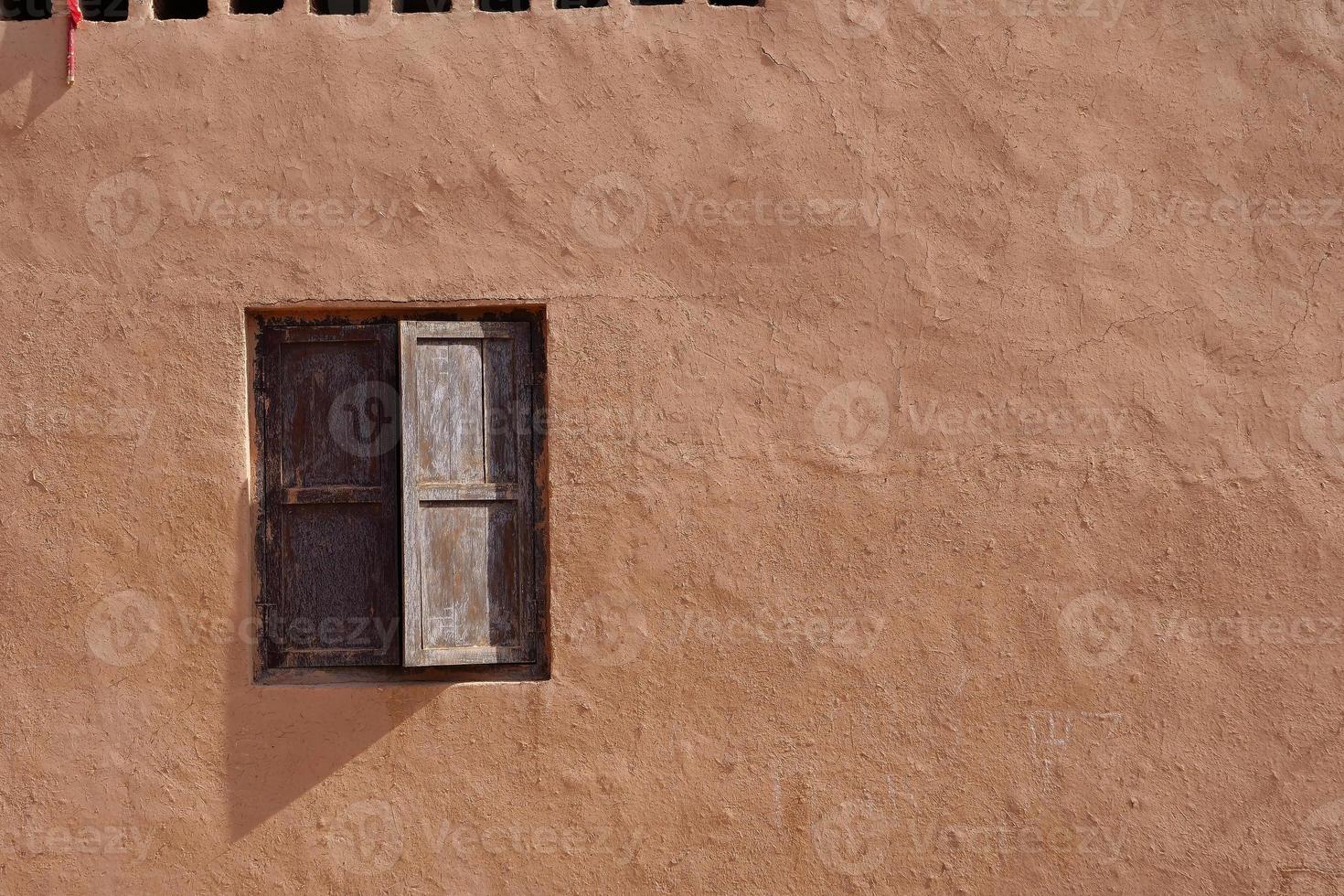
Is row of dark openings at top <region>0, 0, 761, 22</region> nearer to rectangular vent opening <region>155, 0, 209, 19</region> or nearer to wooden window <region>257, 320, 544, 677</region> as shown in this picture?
rectangular vent opening <region>155, 0, 209, 19</region>

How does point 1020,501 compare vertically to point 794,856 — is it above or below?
above

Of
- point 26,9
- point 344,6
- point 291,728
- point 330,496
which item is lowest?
point 291,728

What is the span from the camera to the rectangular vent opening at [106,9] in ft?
12.4

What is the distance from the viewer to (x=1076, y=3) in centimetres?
353

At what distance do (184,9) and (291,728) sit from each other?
8.40 ft

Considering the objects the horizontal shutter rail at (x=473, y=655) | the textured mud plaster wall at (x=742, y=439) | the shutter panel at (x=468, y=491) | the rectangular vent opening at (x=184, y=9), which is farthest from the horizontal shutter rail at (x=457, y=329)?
the rectangular vent opening at (x=184, y=9)

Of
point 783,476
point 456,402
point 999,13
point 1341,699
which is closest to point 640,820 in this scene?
point 783,476

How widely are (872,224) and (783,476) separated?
864 millimetres

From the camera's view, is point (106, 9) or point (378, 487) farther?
point (106, 9)

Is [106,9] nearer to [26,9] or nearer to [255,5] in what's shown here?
[26,9]

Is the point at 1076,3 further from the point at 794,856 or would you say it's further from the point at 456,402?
the point at 794,856

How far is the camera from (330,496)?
11.5ft

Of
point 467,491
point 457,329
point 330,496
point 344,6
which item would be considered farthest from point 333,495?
point 344,6

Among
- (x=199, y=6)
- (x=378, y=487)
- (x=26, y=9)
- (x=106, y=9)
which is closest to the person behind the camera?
(x=378, y=487)
